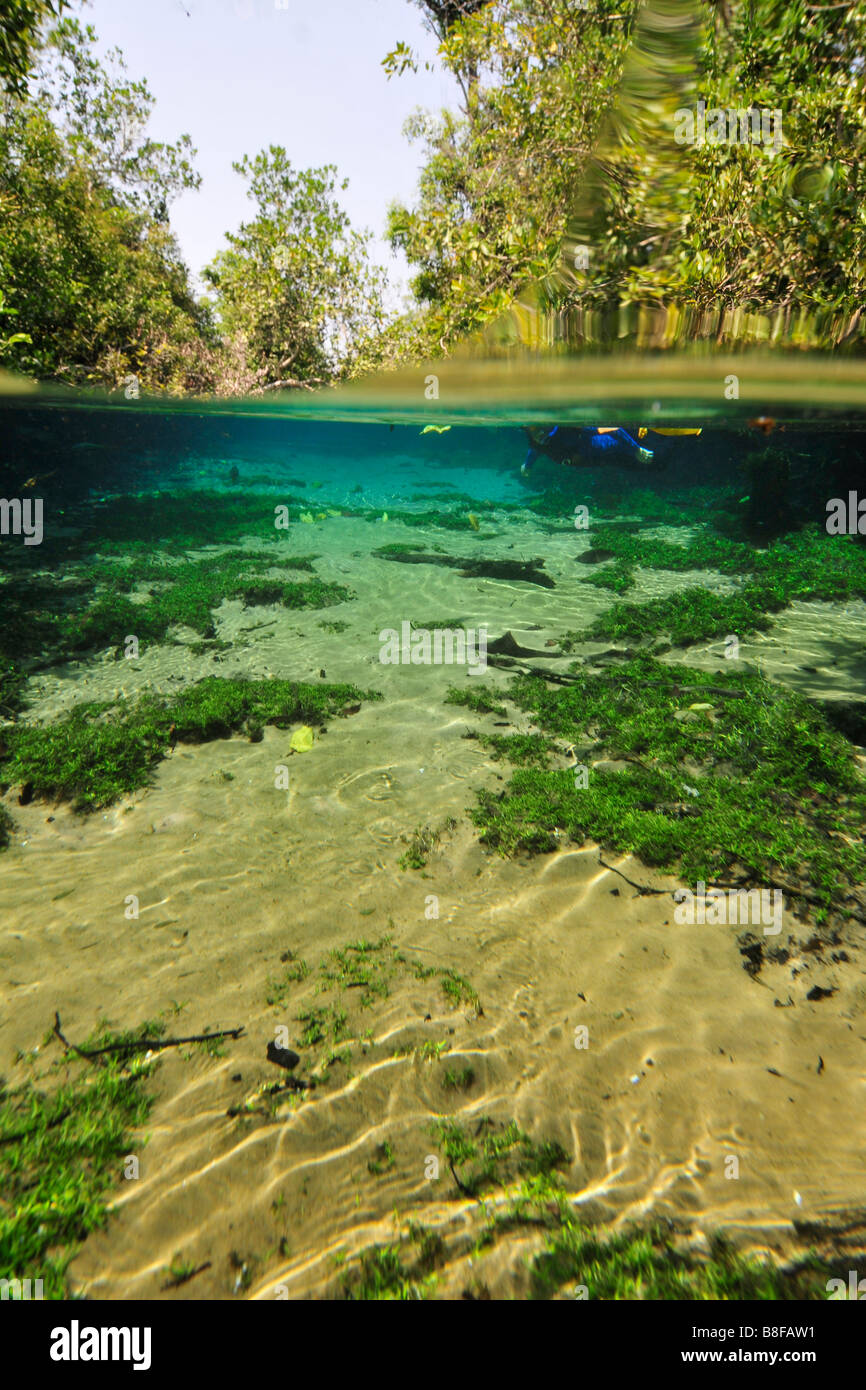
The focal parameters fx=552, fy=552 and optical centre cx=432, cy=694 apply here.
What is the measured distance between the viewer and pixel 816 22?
209 inches

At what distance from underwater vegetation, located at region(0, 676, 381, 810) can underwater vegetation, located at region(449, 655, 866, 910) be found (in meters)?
2.71

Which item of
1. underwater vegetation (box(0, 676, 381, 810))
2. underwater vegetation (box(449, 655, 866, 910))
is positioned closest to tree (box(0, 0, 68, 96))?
underwater vegetation (box(0, 676, 381, 810))

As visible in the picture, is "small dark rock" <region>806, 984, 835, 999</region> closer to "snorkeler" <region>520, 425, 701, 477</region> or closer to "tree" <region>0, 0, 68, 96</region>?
"tree" <region>0, 0, 68, 96</region>

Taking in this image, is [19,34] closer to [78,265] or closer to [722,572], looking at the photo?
[78,265]

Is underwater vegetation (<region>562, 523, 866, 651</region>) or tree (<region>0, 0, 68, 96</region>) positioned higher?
tree (<region>0, 0, 68, 96</region>)

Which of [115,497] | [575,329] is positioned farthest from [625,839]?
[115,497]

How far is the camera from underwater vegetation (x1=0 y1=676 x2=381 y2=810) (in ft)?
20.7

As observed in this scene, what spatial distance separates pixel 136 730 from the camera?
7090mm

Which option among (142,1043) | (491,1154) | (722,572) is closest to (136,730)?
(142,1043)

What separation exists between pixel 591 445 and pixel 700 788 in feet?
77.2

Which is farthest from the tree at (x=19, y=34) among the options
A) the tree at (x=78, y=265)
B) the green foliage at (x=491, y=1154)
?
the green foliage at (x=491, y=1154)

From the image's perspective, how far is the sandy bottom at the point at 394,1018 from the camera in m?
2.83

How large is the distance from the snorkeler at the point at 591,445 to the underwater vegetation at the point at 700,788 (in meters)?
20.0

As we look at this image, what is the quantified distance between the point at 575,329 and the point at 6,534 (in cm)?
1708
